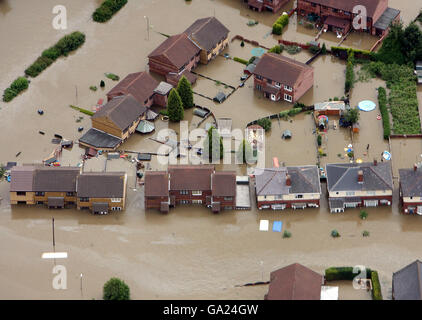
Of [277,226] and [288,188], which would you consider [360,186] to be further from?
[277,226]

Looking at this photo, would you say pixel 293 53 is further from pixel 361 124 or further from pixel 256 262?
pixel 256 262

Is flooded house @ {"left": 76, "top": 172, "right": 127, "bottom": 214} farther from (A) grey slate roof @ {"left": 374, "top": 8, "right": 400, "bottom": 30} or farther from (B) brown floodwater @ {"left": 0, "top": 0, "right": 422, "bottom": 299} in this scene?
(A) grey slate roof @ {"left": 374, "top": 8, "right": 400, "bottom": 30}

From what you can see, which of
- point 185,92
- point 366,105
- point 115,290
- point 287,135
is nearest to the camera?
point 115,290

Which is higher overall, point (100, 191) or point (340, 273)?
point (100, 191)

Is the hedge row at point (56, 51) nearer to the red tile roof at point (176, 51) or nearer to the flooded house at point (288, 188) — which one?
the red tile roof at point (176, 51)

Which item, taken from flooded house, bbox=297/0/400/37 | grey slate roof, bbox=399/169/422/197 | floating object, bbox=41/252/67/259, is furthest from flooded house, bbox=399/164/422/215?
floating object, bbox=41/252/67/259

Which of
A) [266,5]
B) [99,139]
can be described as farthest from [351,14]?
[99,139]
